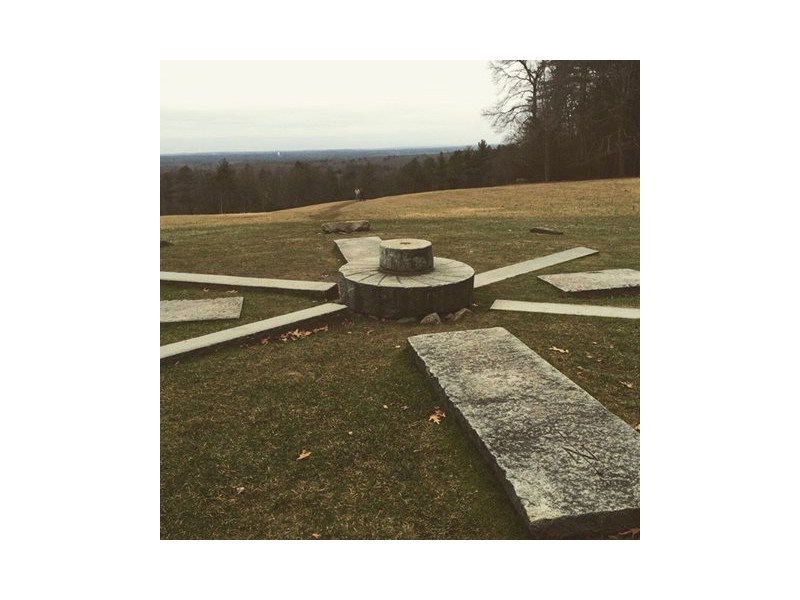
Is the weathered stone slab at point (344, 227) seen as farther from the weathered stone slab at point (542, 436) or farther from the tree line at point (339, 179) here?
the weathered stone slab at point (542, 436)

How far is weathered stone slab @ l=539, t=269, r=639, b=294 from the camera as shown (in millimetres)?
6129

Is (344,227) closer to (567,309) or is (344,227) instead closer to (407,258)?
(407,258)

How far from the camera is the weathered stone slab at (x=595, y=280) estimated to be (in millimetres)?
6129

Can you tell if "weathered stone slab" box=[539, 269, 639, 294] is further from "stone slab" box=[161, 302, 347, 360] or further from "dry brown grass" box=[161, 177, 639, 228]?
"dry brown grass" box=[161, 177, 639, 228]

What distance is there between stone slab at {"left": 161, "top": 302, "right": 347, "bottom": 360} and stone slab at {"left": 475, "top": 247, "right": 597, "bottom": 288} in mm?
2153

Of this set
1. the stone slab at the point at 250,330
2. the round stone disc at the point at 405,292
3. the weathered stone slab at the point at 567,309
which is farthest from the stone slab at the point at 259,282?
the weathered stone slab at the point at 567,309

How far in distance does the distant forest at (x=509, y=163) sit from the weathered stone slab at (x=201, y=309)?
1.31 m

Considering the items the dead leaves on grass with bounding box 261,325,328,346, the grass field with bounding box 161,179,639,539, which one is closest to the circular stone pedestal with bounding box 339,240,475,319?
the grass field with bounding box 161,179,639,539

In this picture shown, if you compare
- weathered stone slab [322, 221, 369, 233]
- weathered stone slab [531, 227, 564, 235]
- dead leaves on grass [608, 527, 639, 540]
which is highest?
weathered stone slab [322, 221, 369, 233]

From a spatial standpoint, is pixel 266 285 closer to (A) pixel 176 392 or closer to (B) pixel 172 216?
(A) pixel 176 392

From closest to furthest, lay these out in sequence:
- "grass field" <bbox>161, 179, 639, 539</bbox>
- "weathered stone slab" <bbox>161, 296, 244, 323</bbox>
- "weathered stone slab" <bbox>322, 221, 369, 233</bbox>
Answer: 1. "grass field" <bbox>161, 179, 639, 539</bbox>
2. "weathered stone slab" <bbox>161, 296, 244, 323</bbox>
3. "weathered stone slab" <bbox>322, 221, 369, 233</bbox>

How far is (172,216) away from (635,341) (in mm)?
13110

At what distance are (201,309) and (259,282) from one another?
1131 mm

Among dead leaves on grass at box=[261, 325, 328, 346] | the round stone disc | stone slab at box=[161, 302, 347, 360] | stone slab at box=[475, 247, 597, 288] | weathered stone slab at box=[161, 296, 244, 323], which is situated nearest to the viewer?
stone slab at box=[161, 302, 347, 360]
